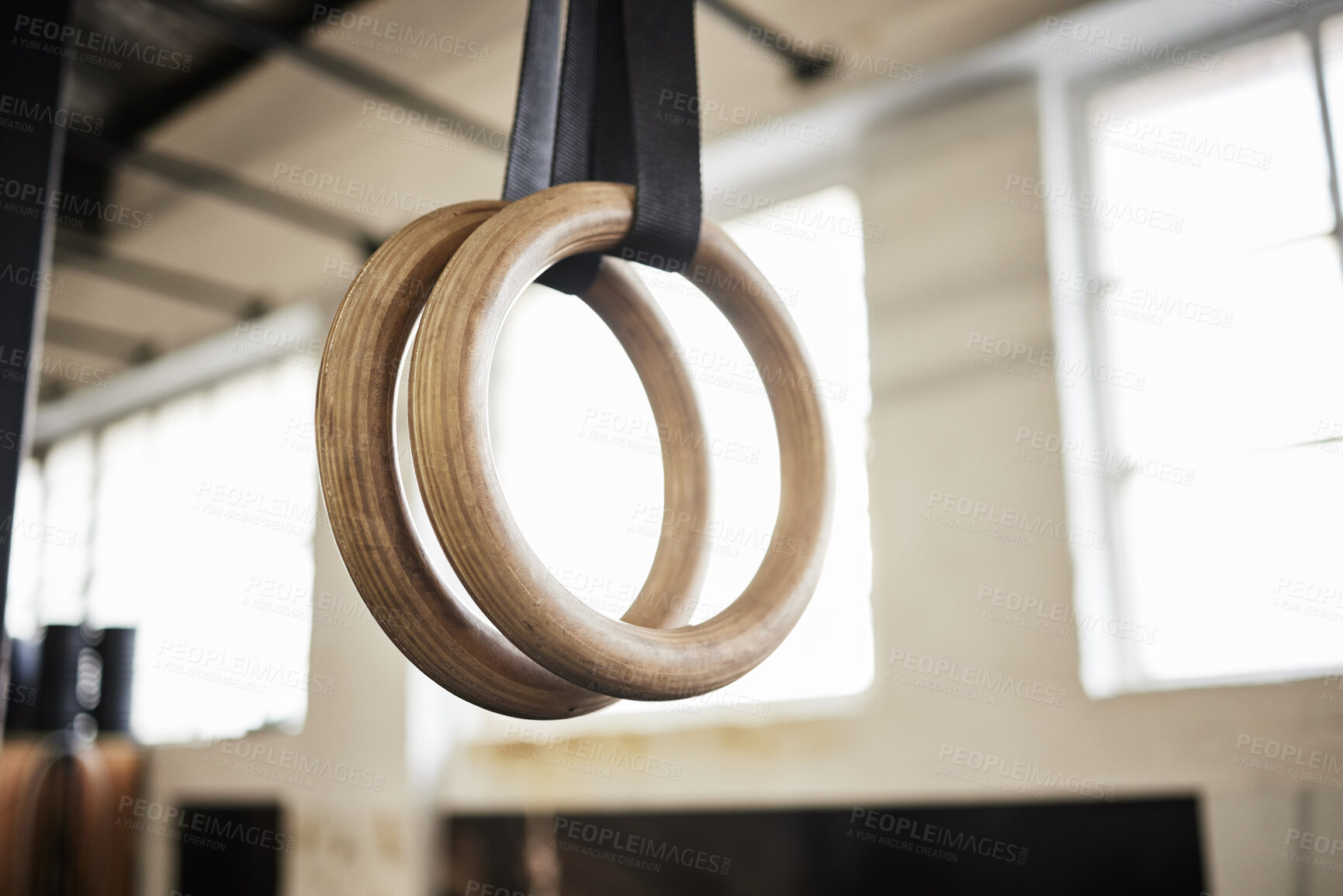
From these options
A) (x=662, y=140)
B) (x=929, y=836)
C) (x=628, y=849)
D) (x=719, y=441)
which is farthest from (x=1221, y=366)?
(x=628, y=849)

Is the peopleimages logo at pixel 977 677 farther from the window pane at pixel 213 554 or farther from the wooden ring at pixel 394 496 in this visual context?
the window pane at pixel 213 554

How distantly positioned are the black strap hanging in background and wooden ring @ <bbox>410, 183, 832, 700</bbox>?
0.11ft

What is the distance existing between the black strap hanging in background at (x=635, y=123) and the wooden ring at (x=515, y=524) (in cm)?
3

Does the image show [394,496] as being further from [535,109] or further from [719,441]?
[719,441]

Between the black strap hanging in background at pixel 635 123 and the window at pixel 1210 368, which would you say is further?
the window at pixel 1210 368

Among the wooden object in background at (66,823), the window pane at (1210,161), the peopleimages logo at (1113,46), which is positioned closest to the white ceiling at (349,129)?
the peopleimages logo at (1113,46)

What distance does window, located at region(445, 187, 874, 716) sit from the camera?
3018 mm

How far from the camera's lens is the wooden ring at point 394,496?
2.95ft

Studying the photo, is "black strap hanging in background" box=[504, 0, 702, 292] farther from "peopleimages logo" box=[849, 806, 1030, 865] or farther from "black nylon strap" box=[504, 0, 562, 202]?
"peopleimages logo" box=[849, 806, 1030, 865]

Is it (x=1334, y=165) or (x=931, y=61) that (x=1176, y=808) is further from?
(x=931, y=61)

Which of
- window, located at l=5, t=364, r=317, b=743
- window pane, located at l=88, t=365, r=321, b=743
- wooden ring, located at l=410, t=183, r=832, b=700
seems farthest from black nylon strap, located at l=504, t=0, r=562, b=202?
window pane, located at l=88, t=365, r=321, b=743

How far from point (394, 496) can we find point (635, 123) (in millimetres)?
412

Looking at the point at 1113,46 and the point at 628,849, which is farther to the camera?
the point at 628,849

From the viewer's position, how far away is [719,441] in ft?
10.8
